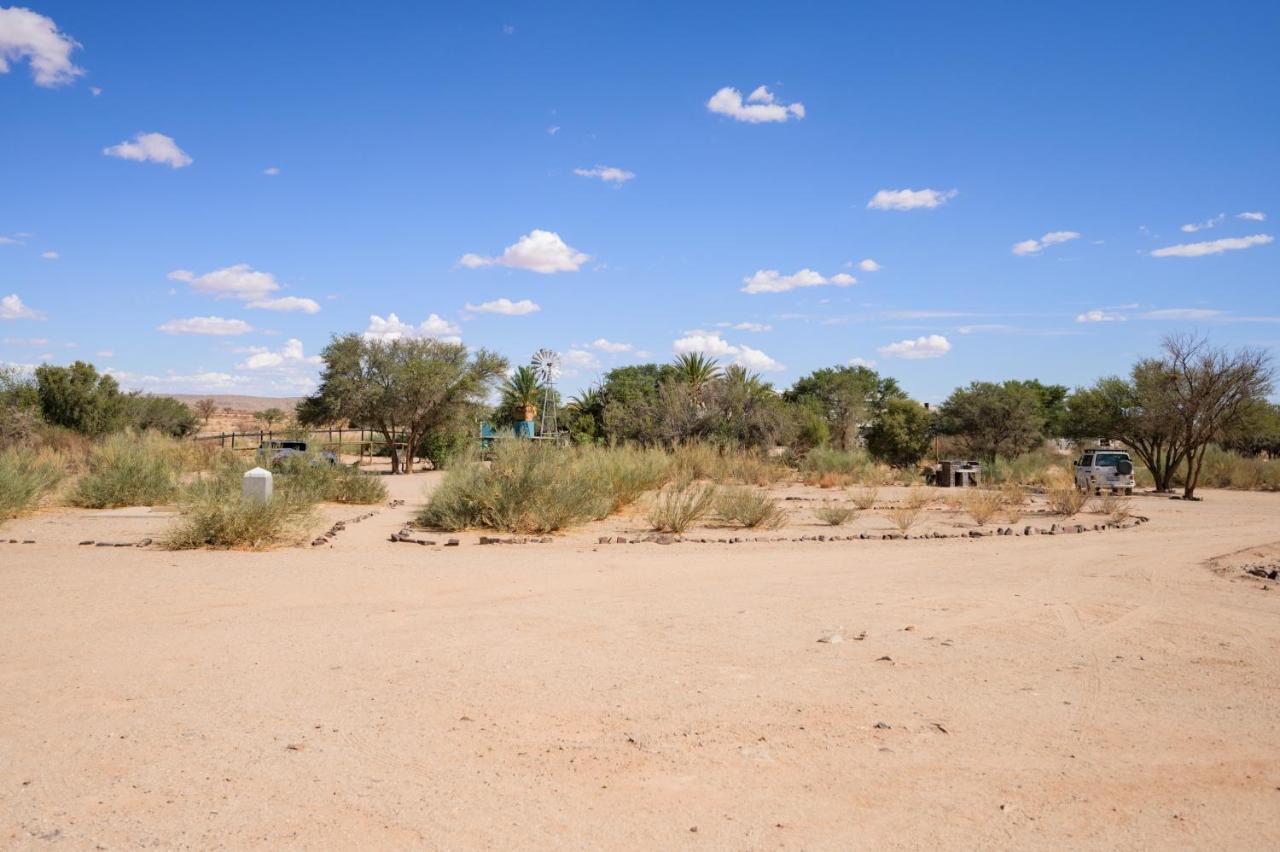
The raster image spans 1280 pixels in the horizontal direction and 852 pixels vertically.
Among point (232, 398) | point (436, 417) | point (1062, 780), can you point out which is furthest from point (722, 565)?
point (232, 398)

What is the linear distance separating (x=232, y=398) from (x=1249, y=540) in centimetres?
16569

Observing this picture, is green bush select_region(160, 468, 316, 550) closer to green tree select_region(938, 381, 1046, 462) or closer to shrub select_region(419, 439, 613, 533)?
shrub select_region(419, 439, 613, 533)

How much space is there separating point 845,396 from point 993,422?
61.3ft

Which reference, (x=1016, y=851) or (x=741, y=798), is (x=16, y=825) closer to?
(x=741, y=798)

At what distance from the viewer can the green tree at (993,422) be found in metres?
48.0

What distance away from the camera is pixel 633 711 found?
19.6 ft

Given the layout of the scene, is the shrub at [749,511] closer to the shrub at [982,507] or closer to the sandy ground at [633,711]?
the shrub at [982,507]

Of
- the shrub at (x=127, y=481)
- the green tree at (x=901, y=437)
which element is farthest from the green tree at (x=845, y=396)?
the shrub at (x=127, y=481)

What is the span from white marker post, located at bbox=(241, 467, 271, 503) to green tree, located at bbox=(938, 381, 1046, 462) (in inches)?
1585

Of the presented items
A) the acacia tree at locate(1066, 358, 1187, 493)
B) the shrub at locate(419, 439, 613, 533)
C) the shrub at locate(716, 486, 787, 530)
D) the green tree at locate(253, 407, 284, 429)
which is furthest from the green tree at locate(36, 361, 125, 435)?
the acacia tree at locate(1066, 358, 1187, 493)

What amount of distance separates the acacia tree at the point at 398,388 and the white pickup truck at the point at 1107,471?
77.3ft

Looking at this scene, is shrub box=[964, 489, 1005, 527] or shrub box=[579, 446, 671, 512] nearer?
shrub box=[964, 489, 1005, 527]

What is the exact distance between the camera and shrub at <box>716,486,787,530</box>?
17578mm

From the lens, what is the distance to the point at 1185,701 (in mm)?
6273
